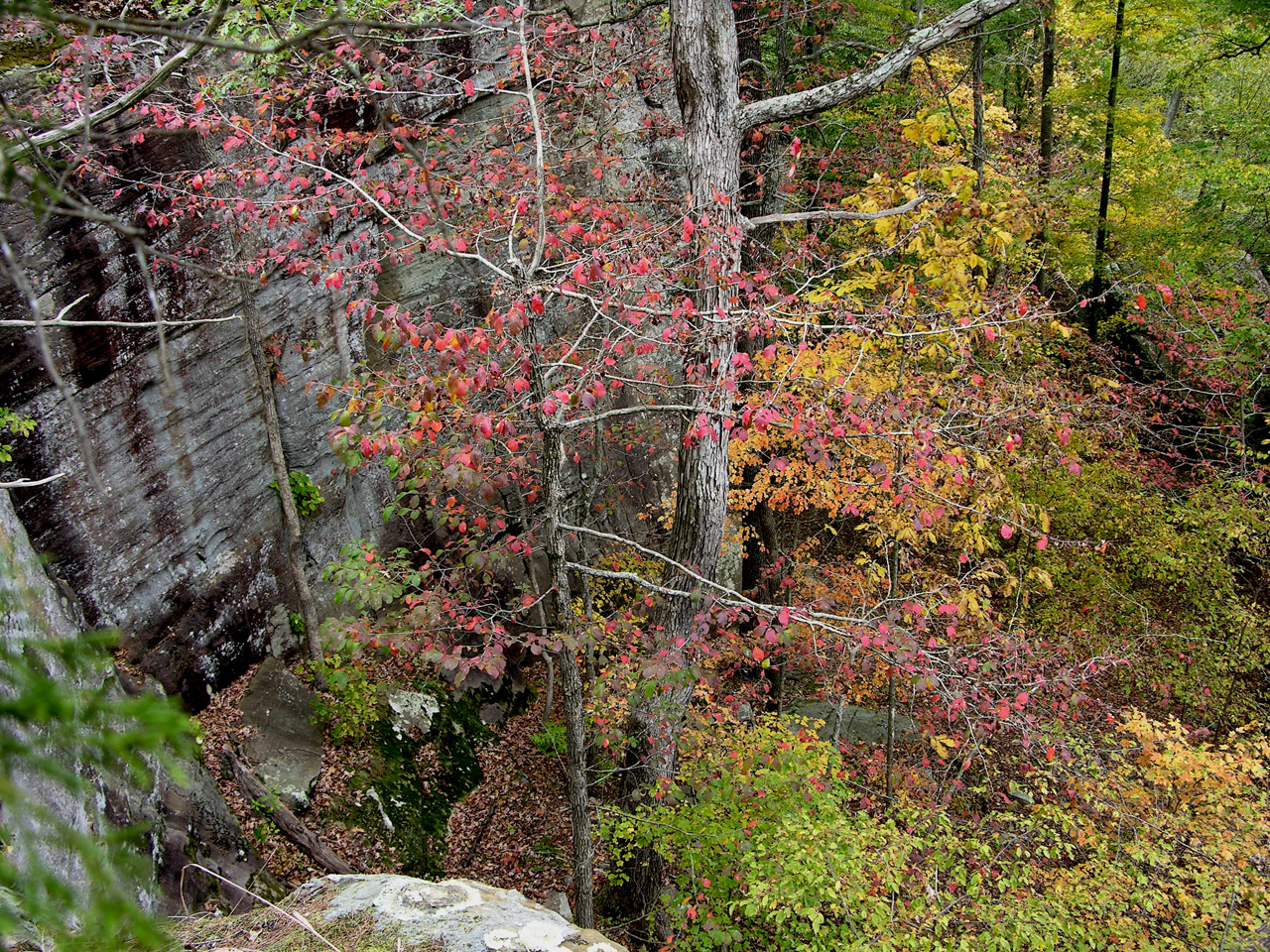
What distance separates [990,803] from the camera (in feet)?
31.0

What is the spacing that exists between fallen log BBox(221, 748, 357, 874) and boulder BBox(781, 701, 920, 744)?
600cm

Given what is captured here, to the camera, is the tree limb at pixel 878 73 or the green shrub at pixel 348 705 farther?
the green shrub at pixel 348 705

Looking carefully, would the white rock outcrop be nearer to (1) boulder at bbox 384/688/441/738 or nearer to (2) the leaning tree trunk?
(2) the leaning tree trunk

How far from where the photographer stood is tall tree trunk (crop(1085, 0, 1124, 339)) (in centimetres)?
1260

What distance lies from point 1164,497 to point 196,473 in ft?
43.2

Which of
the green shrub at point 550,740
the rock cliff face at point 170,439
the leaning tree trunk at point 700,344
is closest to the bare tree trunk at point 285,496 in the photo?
the rock cliff face at point 170,439

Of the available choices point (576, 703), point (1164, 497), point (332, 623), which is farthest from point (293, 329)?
point (1164, 497)

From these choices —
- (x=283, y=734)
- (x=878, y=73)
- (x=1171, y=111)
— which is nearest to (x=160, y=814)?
(x=283, y=734)

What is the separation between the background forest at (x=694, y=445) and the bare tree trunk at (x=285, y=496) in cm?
7

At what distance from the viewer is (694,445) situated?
21.5 ft

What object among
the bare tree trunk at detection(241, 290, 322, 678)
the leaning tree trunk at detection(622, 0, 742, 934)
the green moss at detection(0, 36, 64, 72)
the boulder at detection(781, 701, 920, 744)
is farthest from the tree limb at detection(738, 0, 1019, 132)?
the boulder at detection(781, 701, 920, 744)

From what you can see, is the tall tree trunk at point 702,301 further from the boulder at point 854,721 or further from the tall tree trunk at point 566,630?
the boulder at point 854,721

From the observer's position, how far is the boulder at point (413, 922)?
2990 millimetres

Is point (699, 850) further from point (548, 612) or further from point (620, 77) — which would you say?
point (620, 77)
